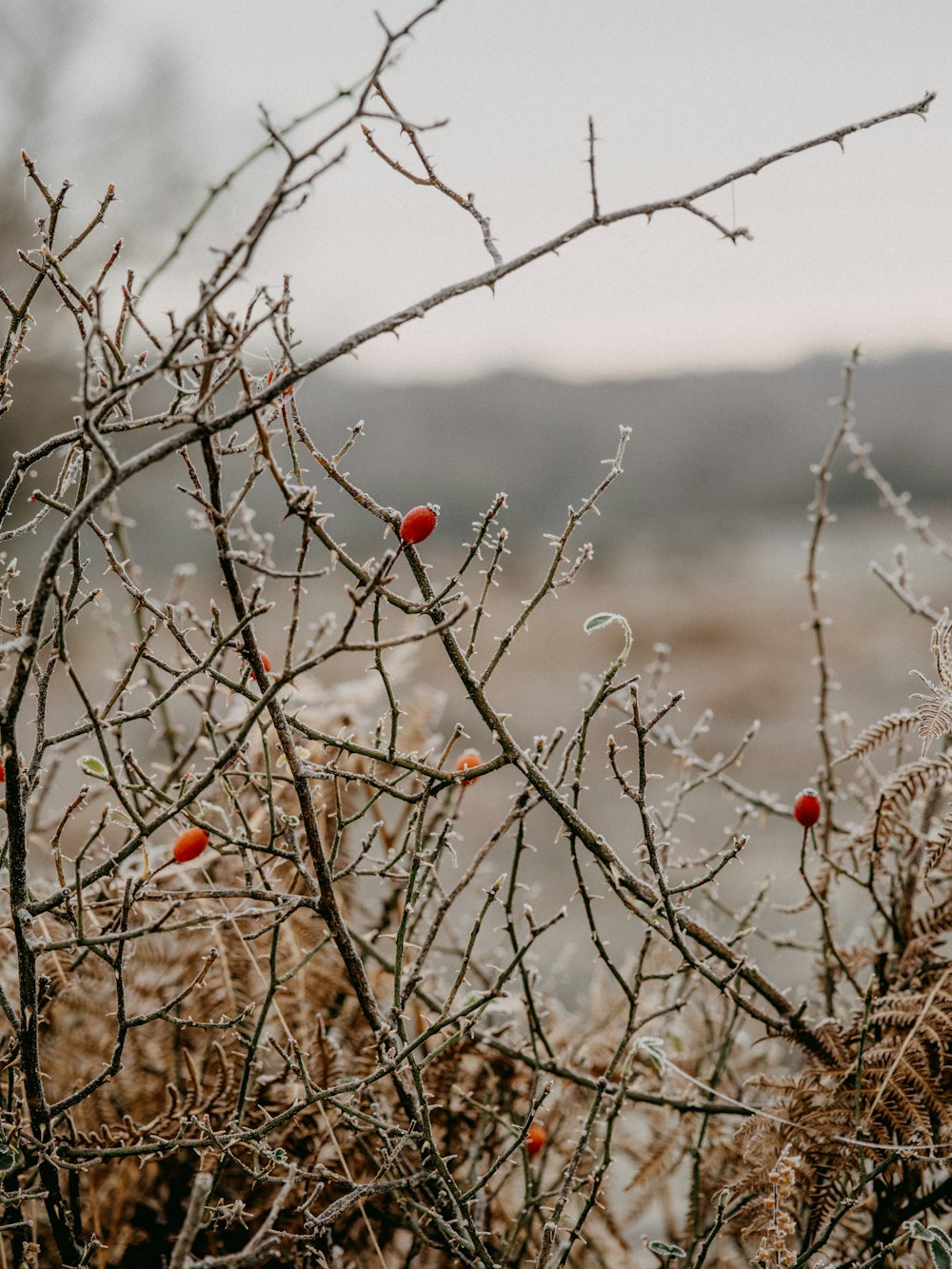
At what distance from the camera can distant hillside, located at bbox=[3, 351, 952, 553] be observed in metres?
7.98

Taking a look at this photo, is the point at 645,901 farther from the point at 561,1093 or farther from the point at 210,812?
the point at 210,812

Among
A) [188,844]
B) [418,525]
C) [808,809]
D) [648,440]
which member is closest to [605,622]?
[418,525]

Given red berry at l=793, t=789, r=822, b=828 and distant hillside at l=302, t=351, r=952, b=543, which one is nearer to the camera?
red berry at l=793, t=789, r=822, b=828

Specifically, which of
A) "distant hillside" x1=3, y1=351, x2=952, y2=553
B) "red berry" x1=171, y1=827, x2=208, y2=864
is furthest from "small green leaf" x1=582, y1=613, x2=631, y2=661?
"distant hillside" x1=3, y1=351, x2=952, y2=553

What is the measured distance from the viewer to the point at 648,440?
29.6ft

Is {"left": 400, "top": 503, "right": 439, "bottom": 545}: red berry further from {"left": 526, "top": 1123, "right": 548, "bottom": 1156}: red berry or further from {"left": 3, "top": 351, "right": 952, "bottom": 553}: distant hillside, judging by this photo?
{"left": 3, "top": 351, "right": 952, "bottom": 553}: distant hillside

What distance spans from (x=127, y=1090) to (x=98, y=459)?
0.77 m

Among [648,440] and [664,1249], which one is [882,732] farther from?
[648,440]

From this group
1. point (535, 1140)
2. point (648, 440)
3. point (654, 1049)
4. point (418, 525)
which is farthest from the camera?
point (648, 440)

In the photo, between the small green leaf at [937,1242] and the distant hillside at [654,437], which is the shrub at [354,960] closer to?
the small green leaf at [937,1242]

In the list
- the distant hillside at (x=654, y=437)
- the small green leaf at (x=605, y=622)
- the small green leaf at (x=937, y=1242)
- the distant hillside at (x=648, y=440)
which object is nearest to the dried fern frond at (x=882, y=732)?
the small green leaf at (x=605, y=622)

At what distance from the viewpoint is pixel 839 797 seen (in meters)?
1.13

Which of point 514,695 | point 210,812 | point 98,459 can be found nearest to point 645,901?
point 210,812

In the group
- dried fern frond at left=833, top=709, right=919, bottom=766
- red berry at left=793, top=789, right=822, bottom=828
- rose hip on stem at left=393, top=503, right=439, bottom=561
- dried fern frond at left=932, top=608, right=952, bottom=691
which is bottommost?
red berry at left=793, top=789, right=822, bottom=828
